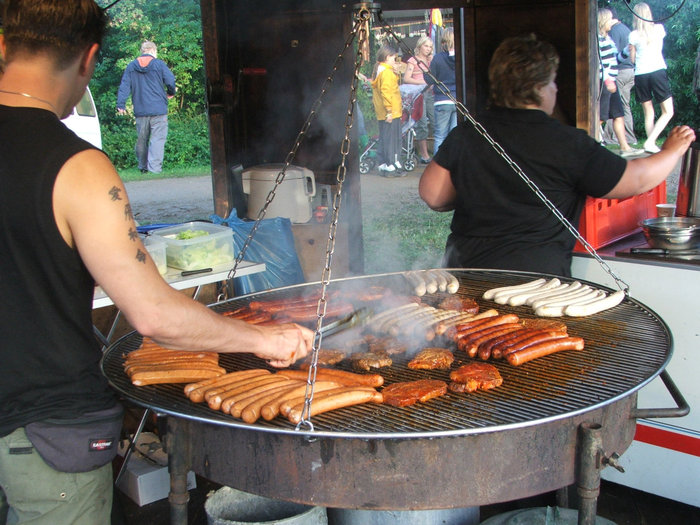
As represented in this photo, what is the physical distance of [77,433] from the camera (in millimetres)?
2414

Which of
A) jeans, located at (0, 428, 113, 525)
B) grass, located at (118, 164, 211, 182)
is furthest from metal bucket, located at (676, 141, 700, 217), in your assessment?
grass, located at (118, 164, 211, 182)

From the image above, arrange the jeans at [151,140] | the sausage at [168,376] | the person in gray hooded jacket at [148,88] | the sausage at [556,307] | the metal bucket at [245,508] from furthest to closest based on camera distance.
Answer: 1. the jeans at [151,140]
2. the person in gray hooded jacket at [148,88]
3. the metal bucket at [245,508]
4. the sausage at [556,307]
5. the sausage at [168,376]

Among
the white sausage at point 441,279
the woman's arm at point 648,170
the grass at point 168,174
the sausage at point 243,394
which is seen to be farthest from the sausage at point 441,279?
the grass at point 168,174

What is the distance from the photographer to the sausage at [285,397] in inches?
92.4

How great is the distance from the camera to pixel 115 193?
2145 mm

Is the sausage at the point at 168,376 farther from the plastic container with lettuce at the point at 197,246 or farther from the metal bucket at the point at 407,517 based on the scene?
the plastic container with lettuce at the point at 197,246

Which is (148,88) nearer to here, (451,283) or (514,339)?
(451,283)

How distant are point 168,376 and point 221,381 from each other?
230mm

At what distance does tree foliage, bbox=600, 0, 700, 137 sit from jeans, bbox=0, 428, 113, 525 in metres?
18.9

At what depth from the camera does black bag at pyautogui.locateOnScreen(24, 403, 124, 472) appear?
236 centimetres

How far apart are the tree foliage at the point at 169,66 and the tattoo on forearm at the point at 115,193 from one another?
1733 centimetres

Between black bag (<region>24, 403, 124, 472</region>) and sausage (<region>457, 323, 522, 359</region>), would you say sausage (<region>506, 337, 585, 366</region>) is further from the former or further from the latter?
black bag (<region>24, 403, 124, 472</region>)

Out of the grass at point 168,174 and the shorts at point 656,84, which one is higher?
the shorts at point 656,84

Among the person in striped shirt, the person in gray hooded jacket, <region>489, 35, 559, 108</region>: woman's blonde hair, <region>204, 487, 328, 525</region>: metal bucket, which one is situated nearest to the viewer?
<region>204, 487, 328, 525</region>: metal bucket
